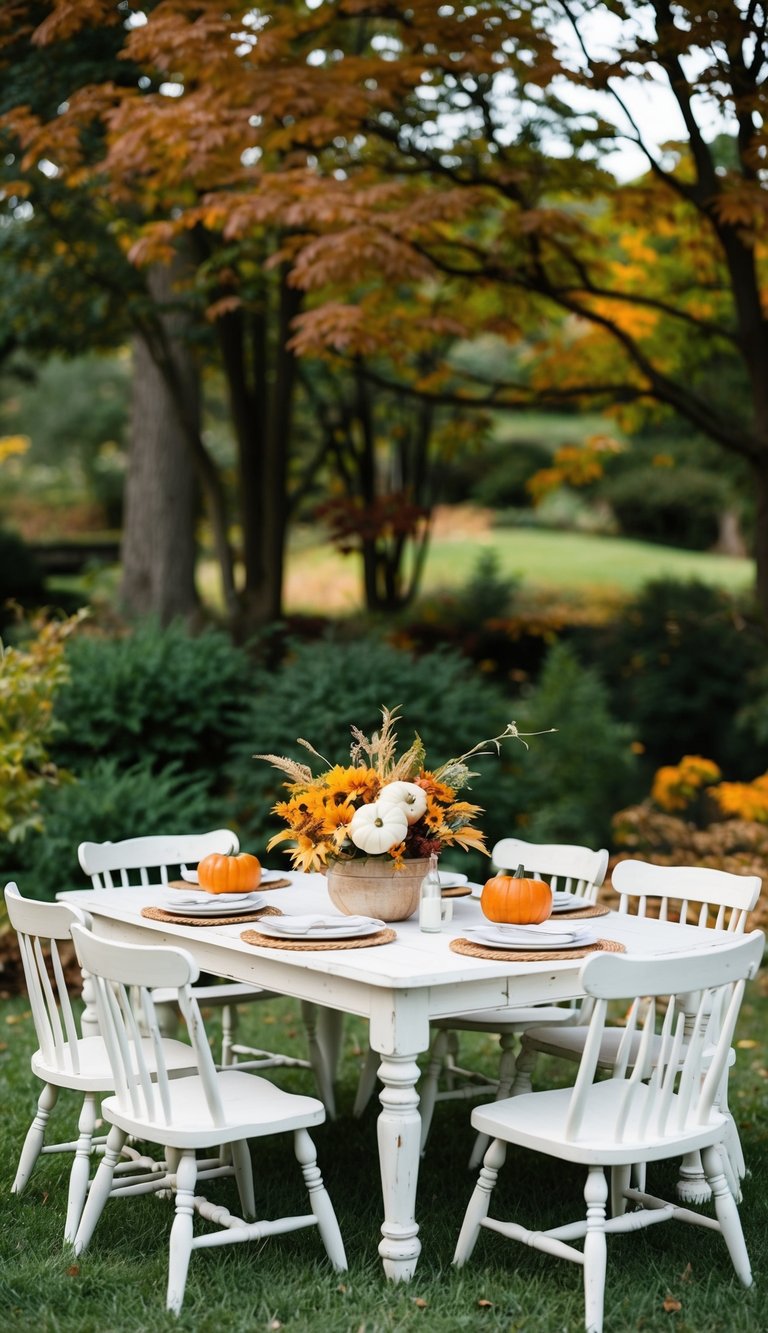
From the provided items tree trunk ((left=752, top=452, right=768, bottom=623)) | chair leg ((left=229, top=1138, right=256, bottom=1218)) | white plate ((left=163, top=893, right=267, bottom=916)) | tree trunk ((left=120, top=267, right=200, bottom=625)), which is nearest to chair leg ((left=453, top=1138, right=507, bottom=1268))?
chair leg ((left=229, top=1138, right=256, bottom=1218))

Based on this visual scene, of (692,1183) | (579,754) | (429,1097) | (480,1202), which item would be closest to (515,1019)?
(429,1097)

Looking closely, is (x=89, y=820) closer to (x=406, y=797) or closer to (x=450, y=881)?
(x=450, y=881)

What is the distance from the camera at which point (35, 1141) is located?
4.23 meters

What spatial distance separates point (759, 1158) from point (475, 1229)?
1466mm

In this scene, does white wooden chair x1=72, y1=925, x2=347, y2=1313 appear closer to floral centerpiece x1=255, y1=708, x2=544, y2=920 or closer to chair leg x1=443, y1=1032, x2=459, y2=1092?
floral centerpiece x1=255, y1=708, x2=544, y2=920

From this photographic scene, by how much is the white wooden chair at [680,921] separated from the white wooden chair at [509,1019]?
0.22 ft

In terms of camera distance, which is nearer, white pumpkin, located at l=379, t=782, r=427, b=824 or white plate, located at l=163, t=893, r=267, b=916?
white pumpkin, located at l=379, t=782, r=427, b=824

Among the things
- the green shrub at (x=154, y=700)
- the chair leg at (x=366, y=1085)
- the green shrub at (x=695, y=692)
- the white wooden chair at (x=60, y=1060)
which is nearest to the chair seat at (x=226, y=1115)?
the white wooden chair at (x=60, y=1060)

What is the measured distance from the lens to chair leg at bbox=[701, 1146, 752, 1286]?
3566 mm

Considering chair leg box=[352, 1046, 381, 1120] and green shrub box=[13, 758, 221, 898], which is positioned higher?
green shrub box=[13, 758, 221, 898]

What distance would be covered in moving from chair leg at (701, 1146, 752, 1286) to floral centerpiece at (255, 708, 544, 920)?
101cm

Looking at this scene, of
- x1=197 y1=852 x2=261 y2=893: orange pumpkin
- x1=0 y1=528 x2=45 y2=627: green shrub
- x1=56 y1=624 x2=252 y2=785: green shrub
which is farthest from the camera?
x1=0 y1=528 x2=45 y2=627: green shrub

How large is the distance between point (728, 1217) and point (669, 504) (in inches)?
758

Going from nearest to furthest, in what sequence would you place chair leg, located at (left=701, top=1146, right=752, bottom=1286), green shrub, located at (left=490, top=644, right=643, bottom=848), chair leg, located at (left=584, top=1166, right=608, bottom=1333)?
chair leg, located at (left=584, top=1166, right=608, bottom=1333), chair leg, located at (left=701, top=1146, right=752, bottom=1286), green shrub, located at (left=490, top=644, right=643, bottom=848)
